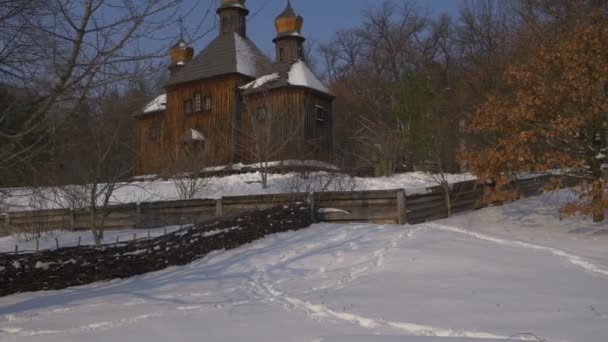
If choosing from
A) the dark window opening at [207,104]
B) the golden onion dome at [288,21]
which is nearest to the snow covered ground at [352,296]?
the dark window opening at [207,104]

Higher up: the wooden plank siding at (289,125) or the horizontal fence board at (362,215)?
the wooden plank siding at (289,125)

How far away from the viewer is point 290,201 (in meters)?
12.5

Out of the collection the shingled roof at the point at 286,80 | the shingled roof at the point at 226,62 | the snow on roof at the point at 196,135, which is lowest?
the snow on roof at the point at 196,135

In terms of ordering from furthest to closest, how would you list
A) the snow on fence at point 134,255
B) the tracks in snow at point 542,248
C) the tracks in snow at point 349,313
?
the snow on fence at point 134,255, the tracks in snow at point 542,248, the tracks in snow at point 349,313

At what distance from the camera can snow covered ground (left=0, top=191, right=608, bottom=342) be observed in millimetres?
4734

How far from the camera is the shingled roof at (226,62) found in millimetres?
29011

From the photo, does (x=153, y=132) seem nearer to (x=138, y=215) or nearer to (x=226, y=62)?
(x=226, y=62)

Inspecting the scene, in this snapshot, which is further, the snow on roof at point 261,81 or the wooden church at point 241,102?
the snow on roof at point 261,81

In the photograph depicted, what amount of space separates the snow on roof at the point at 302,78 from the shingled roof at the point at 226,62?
6.67ft

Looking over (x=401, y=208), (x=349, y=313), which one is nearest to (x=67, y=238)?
(x=401, y=208)

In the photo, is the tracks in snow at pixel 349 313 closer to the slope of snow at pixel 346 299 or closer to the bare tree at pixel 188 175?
the slope of snow at pixel 346 299

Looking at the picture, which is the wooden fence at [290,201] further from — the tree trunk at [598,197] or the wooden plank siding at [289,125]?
the wooden plank siding at [289,125]

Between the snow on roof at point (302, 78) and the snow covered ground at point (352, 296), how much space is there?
1778cm

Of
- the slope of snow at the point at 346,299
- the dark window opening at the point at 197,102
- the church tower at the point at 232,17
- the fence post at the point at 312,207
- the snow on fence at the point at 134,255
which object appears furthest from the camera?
the church tower at the point at 232,17
